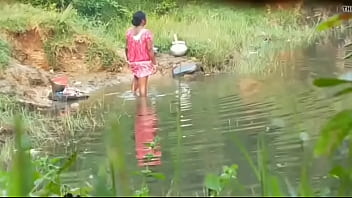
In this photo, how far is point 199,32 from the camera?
47.2ft

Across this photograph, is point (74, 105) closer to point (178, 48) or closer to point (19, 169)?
point (178, 48)

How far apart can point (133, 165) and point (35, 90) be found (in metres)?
5.91

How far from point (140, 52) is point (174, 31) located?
4459mm

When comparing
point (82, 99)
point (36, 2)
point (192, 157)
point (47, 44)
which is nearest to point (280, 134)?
point (192, 157)

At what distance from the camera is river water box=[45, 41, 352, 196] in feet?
12.3

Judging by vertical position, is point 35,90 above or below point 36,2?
below

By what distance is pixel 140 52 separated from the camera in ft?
33.4

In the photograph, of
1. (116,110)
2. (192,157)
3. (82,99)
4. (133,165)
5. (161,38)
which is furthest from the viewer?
(161,38)

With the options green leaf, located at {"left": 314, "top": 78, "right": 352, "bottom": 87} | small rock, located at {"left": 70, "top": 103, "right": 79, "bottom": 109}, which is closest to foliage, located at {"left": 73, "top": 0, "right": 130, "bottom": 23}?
small rock, located at {"left": 70, "top": 103, "right": 79, "bottom": 109}

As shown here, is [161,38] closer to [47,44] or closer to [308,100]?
[47,44]

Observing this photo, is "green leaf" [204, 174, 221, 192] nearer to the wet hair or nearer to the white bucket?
the wet hair

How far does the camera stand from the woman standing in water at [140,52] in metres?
10.0

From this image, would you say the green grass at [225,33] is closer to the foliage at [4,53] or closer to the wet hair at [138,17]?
the wet hair at [138,17]

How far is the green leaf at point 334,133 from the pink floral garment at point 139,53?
859cm
